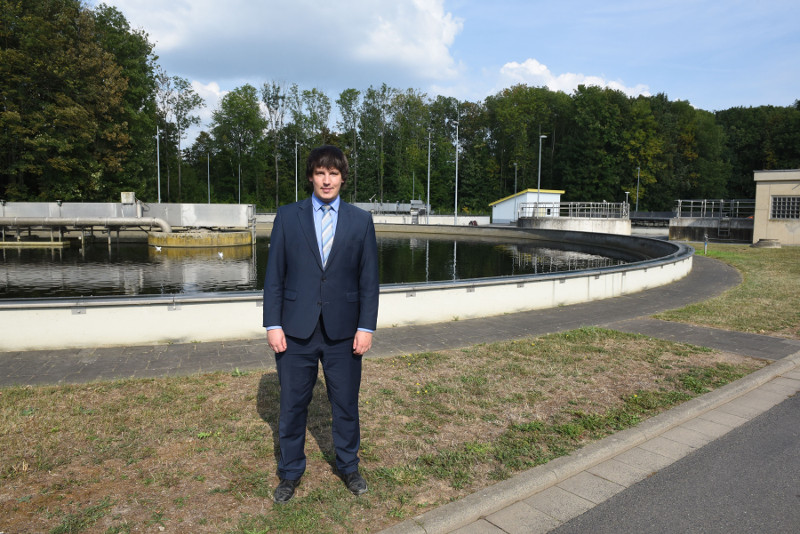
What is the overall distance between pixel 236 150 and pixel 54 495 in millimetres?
73653

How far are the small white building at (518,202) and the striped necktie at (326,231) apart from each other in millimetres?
43572

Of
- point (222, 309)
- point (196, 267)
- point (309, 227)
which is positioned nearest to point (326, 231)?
point (309, 227)

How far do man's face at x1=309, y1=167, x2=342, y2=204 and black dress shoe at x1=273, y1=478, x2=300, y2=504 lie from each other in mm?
1850

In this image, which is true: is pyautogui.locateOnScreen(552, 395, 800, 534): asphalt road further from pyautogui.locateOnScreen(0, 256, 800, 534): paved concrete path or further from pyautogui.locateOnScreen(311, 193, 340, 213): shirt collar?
pyautogui.locateOnScreen(311, 193, 340, 213): shirt collar

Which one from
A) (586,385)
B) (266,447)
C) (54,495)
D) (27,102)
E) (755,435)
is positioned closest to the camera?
(54,495)

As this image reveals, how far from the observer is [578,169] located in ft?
228

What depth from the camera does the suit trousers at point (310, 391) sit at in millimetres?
3318

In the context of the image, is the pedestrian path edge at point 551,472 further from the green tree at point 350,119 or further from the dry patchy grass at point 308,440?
the green tree at point 350,119

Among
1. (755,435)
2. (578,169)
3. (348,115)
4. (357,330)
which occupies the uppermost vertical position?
(348,115)

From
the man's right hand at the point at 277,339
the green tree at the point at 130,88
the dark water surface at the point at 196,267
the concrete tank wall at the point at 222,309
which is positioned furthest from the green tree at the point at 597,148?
the man's right hand at the point at 277,339

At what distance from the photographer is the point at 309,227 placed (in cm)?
330

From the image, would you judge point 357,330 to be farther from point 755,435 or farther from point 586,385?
point 755,435

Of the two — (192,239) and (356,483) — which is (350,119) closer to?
(192,239)

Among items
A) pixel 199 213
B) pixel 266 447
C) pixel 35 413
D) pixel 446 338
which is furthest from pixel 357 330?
pixel 199 213
